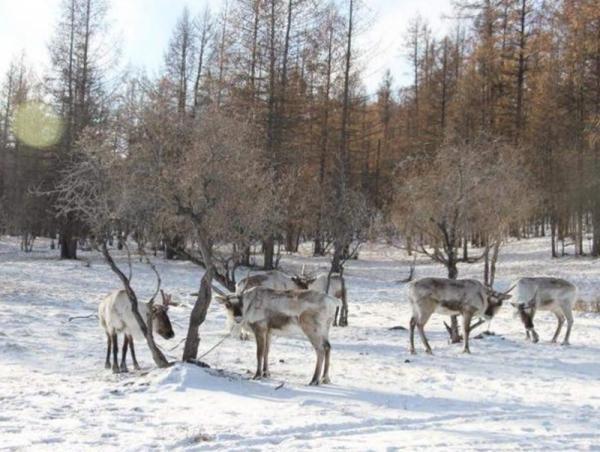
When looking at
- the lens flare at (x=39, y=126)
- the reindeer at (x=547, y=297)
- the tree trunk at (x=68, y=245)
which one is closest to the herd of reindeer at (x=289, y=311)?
the reindeer at (x=547, y=297)

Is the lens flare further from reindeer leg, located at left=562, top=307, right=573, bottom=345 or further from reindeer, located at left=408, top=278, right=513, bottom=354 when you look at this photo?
reindeer leg, located at left=562, top=307, right=573, bottom=345

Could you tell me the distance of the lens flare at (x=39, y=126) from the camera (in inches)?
1149

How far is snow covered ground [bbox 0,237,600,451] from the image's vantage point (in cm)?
616

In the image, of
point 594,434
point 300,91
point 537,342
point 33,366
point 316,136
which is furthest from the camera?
point 316,136

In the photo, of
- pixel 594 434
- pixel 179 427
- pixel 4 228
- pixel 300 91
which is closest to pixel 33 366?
pixel 179 427

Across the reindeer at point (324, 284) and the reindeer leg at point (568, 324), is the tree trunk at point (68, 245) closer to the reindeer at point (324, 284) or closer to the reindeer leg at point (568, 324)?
the reindeer at point (324, 284)

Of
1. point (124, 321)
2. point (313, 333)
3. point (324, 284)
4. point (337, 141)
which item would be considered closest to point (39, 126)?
point (337, 141)

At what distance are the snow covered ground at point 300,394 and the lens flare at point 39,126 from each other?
1528 cm

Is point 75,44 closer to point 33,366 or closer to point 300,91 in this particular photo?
point 300,91

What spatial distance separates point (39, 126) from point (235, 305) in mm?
24725

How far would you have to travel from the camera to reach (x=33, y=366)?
9.73m

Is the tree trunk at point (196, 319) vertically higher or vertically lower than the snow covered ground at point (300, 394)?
higher

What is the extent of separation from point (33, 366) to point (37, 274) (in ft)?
43.5

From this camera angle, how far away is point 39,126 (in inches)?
1216
